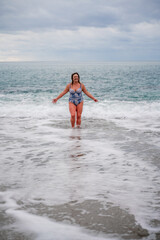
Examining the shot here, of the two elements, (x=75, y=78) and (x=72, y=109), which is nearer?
(x=75, y=78)

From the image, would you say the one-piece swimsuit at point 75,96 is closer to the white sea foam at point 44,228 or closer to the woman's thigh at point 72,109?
the woman's thigh at point 72,109

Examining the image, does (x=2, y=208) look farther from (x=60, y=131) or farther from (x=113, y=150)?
(x=60, y=131)

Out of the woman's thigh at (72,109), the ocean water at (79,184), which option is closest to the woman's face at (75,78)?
the woman's thigh at (72,109)

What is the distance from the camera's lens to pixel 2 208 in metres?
3.17

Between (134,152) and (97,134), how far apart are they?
1888 mm

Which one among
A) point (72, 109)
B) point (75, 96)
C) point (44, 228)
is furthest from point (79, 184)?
point (75, 96)

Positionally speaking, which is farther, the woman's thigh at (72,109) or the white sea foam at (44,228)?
the woman's thigh at (72,109)

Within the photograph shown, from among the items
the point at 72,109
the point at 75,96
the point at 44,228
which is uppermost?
the point at 75,96

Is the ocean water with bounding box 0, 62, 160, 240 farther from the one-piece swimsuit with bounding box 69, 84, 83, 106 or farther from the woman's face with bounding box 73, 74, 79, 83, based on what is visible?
the woman's face with bounding box 73, 74, 79, 83

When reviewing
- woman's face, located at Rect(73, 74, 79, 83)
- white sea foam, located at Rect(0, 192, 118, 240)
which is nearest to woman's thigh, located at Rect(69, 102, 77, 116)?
woman's face, located at Rect(73, 74, 79, 83)

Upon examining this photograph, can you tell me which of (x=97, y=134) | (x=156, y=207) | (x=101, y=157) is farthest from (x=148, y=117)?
(x=156, y=207)

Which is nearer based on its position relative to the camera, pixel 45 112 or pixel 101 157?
pixel 101 157

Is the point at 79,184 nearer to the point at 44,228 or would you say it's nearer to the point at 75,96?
the point at 44,228

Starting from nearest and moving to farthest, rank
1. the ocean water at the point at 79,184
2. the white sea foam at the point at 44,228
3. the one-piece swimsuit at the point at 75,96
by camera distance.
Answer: the white sea foam at the point at 44,228, the ocean water at the point at 79,184, the one-piece swimsuit at the point at 75,96
